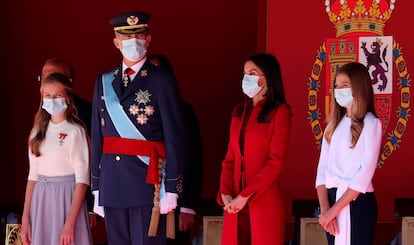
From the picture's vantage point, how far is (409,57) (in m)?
5.57

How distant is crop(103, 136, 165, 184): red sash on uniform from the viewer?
12.9 feet

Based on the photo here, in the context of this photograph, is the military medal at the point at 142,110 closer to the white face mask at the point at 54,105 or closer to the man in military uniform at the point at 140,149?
the man in military uniform at the point at 140,149

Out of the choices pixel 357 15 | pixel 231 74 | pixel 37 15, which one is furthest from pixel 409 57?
pixel 37 15

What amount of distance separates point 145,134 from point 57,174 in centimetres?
72

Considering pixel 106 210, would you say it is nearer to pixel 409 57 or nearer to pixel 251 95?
pixel 251 95

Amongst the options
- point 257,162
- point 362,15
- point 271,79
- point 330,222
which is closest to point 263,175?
point 257,162

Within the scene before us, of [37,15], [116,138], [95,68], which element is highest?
[37,15]

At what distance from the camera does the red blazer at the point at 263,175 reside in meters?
3.99

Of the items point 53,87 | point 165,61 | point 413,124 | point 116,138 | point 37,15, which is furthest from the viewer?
point 37,15

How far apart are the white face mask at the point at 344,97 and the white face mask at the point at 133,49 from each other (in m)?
0.98

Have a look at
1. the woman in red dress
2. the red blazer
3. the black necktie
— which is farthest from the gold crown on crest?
the black necktie

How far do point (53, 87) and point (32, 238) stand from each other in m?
0.82

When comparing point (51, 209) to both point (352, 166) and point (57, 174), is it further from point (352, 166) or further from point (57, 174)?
Answer: point (352, 166)

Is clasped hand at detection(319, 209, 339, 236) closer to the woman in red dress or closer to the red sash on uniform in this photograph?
the woman in red dress
